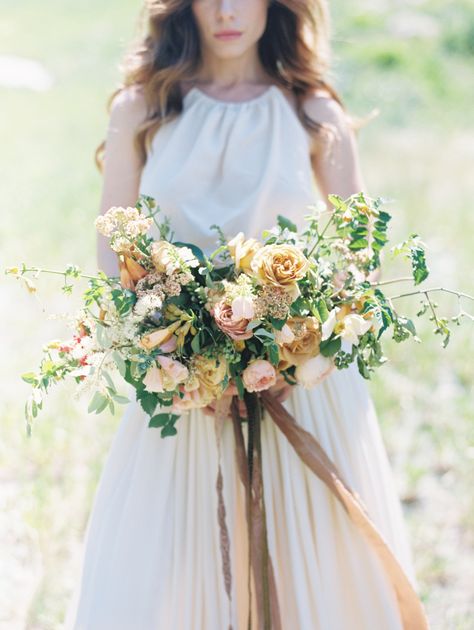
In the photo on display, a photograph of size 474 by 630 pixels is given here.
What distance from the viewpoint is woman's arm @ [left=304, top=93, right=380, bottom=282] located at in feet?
9.05

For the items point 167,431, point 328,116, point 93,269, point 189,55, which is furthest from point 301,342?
point 93,269

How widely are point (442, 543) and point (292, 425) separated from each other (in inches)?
58.1

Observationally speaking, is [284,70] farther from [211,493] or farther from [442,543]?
[442,543]

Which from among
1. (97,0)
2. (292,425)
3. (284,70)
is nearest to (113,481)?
(292,425)

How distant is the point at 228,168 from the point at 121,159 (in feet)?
1.04

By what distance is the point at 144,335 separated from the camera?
6.58 feet

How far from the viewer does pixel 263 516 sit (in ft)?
7.64

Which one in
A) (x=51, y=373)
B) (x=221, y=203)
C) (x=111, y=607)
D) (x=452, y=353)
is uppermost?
(x=452, y=353)

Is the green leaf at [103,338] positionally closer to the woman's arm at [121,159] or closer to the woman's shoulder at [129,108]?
the woman's arm at [121,159]

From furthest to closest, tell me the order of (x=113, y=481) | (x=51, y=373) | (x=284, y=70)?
(x=284, y=70)
(x=113, y=481)
(x=51, y=373)

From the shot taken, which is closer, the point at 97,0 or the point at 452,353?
the point at 452,353

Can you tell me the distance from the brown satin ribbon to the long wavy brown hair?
903 mm

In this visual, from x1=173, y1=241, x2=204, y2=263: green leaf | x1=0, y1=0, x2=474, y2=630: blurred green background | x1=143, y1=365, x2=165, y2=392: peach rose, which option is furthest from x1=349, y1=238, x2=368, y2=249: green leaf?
x1=0, y1=0, x2=474, y2=630: blurred green background

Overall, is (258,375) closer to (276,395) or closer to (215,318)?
(215,318)
